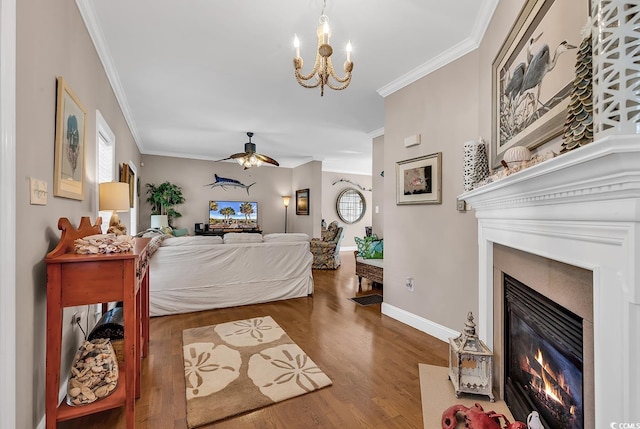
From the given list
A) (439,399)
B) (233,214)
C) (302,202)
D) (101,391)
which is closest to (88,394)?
(101,391)

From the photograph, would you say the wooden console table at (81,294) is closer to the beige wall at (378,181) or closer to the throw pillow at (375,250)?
the throw pillow at (375,250)

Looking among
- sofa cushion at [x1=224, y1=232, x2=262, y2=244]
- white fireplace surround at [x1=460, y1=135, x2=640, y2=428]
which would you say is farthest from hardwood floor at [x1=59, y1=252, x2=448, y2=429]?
white fireplace surround at [x1=460, y1=135, x2=640, y2=428]

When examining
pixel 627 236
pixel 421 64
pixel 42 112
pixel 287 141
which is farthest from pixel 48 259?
pixel 287 141

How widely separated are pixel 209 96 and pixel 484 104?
312cm

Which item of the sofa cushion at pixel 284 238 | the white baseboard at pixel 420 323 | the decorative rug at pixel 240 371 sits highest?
the sofa cushion at pixel 284 238

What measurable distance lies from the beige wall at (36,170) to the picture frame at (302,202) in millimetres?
6120

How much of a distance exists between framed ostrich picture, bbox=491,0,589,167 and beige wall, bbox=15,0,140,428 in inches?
88.6

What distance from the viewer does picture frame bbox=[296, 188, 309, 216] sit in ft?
25.8

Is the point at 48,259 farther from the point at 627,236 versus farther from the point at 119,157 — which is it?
the point at 119,157

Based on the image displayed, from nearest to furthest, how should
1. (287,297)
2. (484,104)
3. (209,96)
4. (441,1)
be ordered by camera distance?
1. (441,1)
2. (484,104)
3. (209,96)
4. (287,297)

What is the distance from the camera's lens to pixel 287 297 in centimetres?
405

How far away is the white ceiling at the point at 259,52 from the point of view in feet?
6.77

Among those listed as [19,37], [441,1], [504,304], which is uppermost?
[441,1]

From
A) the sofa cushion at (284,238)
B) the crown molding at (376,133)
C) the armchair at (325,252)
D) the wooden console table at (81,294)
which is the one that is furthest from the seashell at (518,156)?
the armchair at (325,252)
